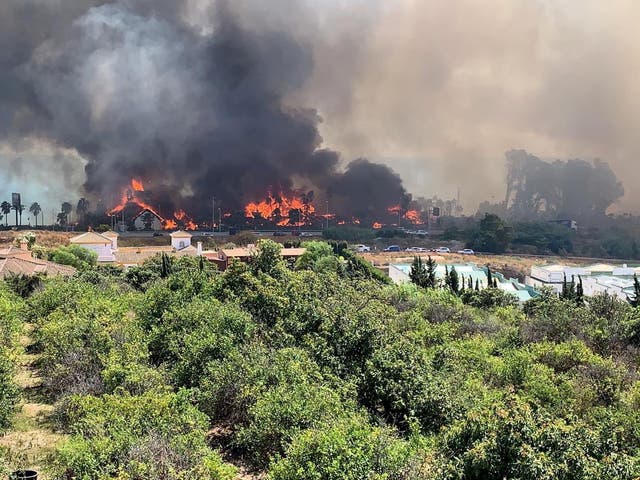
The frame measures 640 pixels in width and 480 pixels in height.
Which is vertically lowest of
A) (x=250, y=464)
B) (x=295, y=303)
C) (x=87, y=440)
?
(x=250, y=464)

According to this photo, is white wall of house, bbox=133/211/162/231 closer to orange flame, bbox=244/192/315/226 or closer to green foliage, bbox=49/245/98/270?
orange flame, bbox=244/192/315/226

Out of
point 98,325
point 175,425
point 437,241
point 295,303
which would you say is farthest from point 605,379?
point 437,241

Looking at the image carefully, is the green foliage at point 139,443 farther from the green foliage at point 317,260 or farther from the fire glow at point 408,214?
the fire glow at point 408,214

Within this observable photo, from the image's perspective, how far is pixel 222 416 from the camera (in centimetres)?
1608

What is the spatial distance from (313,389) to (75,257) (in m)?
48.5

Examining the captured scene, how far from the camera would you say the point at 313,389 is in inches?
544

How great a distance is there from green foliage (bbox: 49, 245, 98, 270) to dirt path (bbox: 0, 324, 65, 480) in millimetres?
34185

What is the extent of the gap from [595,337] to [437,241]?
94.4m

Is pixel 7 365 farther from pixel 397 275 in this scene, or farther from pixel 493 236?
pixel 493 236

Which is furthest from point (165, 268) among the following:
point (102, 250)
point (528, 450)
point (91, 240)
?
point (528, 450)

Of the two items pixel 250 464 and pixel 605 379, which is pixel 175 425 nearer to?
pixel 250 464

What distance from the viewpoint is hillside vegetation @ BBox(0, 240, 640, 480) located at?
10094mm

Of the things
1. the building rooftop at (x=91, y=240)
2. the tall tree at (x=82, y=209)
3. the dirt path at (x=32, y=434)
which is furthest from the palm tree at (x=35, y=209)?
the dirt path at (x=32, y=434)

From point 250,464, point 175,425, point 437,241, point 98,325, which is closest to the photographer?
point 175,425
